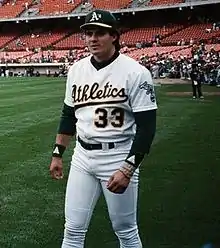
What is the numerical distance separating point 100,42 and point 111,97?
1.16 feet

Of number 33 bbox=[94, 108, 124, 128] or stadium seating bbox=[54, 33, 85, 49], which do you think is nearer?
number 33 bbox=[94, 108, 124, 128]

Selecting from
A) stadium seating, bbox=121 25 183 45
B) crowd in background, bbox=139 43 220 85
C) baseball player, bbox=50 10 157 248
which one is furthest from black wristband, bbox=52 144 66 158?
stadium seating, bbox=121 25 183 45

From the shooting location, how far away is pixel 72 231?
3537 mm

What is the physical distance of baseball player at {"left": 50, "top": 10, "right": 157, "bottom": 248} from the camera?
11.0ft

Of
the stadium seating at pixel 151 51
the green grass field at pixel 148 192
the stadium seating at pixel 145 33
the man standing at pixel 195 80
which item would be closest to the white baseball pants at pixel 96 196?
the green grass field at pixel 148 192

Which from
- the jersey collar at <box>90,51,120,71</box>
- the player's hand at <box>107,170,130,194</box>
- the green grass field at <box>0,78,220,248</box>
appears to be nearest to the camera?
the player's hand at <box>107,170,130,194</box>

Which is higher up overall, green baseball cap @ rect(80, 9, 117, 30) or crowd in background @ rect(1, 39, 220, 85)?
green baseball cap @ rect(80, 9, 117, 30)

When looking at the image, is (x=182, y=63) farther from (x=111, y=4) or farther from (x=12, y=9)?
(x=12, y=9)

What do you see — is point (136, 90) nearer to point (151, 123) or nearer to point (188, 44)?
point (151, 123)

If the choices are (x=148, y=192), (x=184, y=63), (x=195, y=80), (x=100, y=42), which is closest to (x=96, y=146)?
(x=100, y=42)

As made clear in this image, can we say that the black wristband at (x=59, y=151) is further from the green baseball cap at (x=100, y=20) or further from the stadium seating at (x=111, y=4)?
the stadium seating at (x=111, y=4)

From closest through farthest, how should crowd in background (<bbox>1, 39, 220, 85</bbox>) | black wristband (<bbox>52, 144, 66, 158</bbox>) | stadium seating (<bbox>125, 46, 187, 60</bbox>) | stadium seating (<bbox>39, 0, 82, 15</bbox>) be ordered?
black wristband (<bbox>52, 144, 66, 158</bbox>) < crowd in background (<bbox>1, 39, 220, 85</bbox>) < stadium seating (<bbox>125, 46, 187, 60</bbox>) < stadium seating (<bbox>39, 0, 82, 15</bbox>)

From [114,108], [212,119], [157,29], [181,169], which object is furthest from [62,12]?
[114,108]

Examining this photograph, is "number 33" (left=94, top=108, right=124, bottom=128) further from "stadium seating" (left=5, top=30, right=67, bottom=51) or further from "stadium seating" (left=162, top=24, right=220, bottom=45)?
"stadium seating" (left=5, top=30, right=67, bottom=51)
